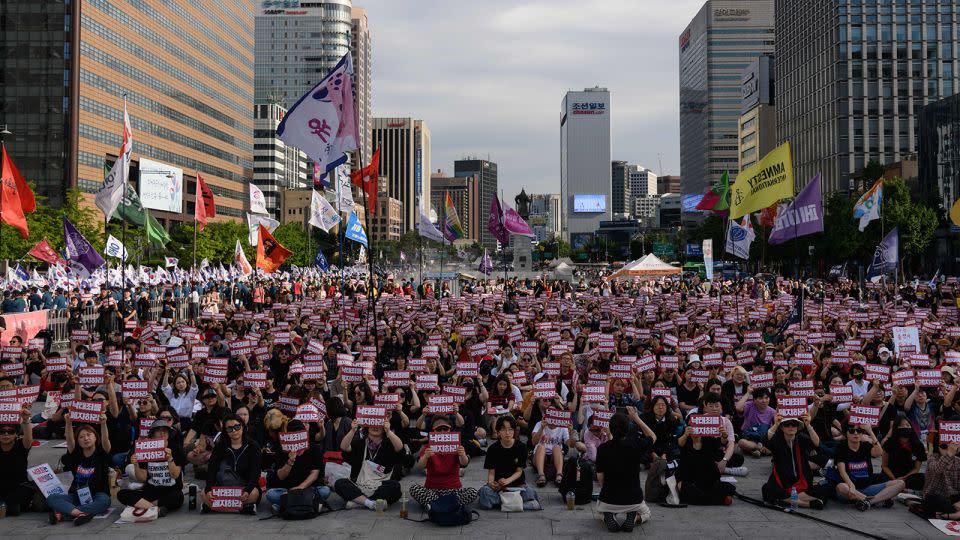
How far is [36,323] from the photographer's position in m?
26.5

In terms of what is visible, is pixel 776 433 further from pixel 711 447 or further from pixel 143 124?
pixel 143 124

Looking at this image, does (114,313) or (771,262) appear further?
(771,262)

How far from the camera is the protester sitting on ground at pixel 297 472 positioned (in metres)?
10.7

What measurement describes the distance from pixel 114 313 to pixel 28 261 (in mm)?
30137

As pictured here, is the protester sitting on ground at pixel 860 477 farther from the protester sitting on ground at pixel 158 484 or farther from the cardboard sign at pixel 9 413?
the cardboard sign at pixel 9 413

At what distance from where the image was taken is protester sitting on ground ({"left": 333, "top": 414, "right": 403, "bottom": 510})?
11023mm

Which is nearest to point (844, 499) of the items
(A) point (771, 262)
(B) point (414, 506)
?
(B) point (414, 506)

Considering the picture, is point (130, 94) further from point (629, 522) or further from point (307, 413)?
point (629, 522)

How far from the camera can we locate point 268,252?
101 feet

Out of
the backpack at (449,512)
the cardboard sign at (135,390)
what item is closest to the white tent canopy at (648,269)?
the cardboard sign at (135,390)

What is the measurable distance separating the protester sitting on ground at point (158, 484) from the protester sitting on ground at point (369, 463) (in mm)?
2023

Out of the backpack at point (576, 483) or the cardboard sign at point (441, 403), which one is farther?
the cardboard sign at point (441, 403)

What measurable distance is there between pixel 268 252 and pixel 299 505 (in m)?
21.3

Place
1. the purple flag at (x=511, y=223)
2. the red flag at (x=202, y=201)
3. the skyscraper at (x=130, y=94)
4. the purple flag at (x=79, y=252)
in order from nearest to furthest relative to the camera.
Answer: the purple flag at (x=79, y=252) → the red flag at (x=202, y=201) → the purple flag at (x=511, y=223) → the skyscraper at (x=130, y=94)
